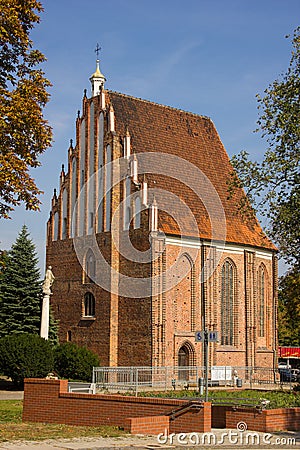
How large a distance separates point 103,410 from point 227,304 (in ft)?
80.6

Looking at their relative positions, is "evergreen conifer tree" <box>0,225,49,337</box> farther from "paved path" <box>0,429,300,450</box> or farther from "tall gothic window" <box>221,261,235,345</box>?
"paved path" <box>0,429,300,450</box>

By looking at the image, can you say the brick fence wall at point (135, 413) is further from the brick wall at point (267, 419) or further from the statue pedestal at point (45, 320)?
the statue pedestal at point (45, 320)

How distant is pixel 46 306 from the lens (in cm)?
3422

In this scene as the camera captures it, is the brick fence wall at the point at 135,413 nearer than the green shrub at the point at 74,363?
Yes

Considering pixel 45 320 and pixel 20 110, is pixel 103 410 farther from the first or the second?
pixel 45 320

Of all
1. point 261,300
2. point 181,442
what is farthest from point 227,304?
point 181,442

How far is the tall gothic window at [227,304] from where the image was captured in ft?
131


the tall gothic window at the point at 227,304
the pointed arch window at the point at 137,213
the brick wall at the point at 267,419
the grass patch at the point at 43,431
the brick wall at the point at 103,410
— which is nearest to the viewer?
the grass patch at the point at 43,431

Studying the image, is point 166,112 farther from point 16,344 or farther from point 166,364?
point 16,344

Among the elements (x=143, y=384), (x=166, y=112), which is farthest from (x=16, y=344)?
(x=166, y=112)

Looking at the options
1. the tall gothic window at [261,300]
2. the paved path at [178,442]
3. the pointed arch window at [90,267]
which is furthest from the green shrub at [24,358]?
the paved path at [178,442]

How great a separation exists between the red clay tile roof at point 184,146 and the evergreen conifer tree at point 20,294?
7.76m

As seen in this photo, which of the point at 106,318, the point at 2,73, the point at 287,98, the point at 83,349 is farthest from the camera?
the point at 106,318

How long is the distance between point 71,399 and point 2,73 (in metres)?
8.65
